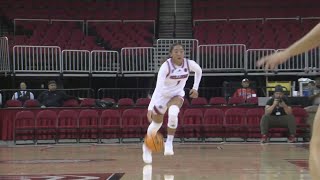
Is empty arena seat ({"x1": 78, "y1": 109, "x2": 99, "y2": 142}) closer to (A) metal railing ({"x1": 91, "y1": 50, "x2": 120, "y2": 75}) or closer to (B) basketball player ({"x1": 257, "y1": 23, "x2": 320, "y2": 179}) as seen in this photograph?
(A) metal railing ({"x1": 91, "y1": 50, "x2": 120, "y2": 75})

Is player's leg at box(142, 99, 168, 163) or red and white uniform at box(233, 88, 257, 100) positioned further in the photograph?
red and white uniform at box(233, 88, 257, 100)

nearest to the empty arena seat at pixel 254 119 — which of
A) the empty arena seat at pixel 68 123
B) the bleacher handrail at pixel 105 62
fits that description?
the empty arena seat at pixel 68 123

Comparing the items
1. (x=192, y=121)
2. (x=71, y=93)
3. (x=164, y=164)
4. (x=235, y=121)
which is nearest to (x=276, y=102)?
(x=235, y=121)

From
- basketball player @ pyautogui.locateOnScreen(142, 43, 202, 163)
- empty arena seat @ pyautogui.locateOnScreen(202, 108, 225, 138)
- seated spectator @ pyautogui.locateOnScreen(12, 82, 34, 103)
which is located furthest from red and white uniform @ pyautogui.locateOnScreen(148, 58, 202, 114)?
seated spectator @ pyautogui.locateOnScreen(12, 82, 34, 103)

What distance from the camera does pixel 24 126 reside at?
18.2 metres

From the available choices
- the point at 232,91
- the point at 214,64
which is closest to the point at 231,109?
the point at 232,91

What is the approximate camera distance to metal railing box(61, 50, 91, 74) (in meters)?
22.1

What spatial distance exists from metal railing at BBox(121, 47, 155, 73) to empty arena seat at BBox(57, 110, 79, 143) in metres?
4.49

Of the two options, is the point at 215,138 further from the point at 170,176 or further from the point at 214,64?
the point at 170,176

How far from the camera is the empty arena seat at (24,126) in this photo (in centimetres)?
1795

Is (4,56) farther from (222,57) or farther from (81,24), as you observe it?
(222,57)

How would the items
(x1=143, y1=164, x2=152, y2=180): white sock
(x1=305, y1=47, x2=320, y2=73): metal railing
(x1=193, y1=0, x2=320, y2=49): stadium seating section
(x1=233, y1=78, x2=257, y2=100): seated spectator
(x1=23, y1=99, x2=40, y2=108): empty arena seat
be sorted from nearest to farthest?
(x1=143, y1=164, x2=152, y2=180): white sock < (x1=23, y1=99, x2=40, y2=108): empty arena seat < (x1=233, y1=78, x2=257, y2=100): seated spectator < (x1=305, y1=47, x2=320, y2=73): metal railing < (x1=193, y1=0, x2=320, y2=49): stadium seating section

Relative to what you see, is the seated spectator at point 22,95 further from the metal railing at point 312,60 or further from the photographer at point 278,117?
the metal railing at point 312,60

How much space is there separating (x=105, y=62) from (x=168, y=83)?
1168 cm
